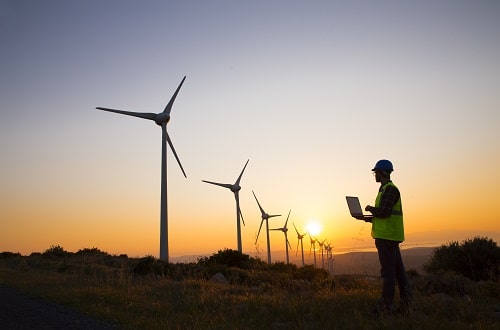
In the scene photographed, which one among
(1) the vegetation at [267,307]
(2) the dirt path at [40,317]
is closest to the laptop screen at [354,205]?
(1) the vegetation at [267,307]

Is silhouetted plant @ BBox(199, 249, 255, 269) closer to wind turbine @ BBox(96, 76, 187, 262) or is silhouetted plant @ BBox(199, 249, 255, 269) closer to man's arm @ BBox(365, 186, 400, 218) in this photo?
wind turbine @ BBox(96, 76, 187, 262)

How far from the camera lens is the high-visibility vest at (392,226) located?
846 centimetres

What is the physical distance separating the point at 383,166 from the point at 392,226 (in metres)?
1.17

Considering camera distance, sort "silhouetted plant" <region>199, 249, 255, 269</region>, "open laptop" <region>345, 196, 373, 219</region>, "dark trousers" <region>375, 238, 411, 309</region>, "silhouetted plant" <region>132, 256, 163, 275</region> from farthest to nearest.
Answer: "silhouetted plant" <region>199, 249, 255, 269</region> < "silhouetted plant" <region>132, 256, 163, 275</region> < "open laptop" <region>345, 196, 373, 219</region> < "dark trousers" <region>375, 238, 411, 309</region>

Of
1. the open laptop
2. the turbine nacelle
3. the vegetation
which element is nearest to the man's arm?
the open laptop

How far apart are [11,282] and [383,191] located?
47.1ft

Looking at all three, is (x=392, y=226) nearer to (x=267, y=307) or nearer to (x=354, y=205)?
(x=354, y=205)

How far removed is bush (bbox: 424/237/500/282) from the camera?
1963 centimetres

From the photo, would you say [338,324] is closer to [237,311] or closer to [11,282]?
[237,311]

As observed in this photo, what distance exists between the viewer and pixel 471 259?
774 inches

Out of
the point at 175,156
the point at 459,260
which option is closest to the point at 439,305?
the point at 459,260

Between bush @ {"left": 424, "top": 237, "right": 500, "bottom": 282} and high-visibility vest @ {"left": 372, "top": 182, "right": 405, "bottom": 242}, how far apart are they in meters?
12.3

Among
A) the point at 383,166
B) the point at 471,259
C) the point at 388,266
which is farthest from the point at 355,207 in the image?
the point at 471,259

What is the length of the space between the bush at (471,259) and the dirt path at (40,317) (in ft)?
49.2
